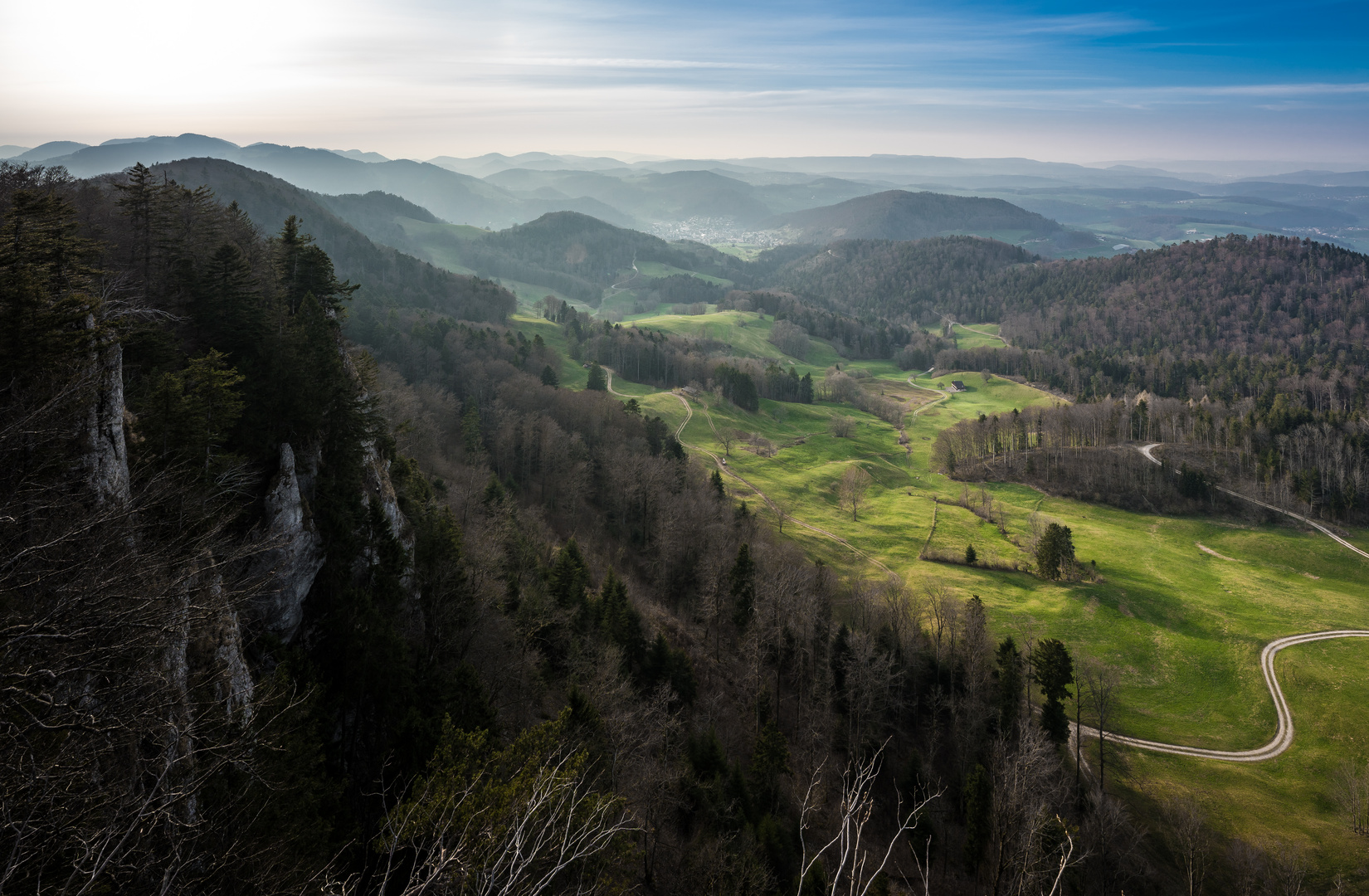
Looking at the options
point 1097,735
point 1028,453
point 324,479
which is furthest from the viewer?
point 1028,453

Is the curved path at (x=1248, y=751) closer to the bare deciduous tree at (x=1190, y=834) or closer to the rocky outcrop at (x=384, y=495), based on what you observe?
the bare deciduous tree at (x=1190, y=834)

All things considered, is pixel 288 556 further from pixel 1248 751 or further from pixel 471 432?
pixel 1248 751

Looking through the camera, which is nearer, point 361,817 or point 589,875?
point 589,875

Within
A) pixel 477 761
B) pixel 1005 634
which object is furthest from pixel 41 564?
pixel 1005 634

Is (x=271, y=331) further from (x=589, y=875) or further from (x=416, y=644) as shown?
(x=589, y=875)

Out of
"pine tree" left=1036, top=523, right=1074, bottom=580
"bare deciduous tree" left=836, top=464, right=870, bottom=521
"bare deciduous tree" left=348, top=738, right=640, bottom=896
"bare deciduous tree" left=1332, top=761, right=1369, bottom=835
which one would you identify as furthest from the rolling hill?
"bare deciduous tree" left=1332, top=761, right=1369, bottom=835

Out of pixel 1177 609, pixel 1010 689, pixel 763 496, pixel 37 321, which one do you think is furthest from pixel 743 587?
pixel 1177 609
